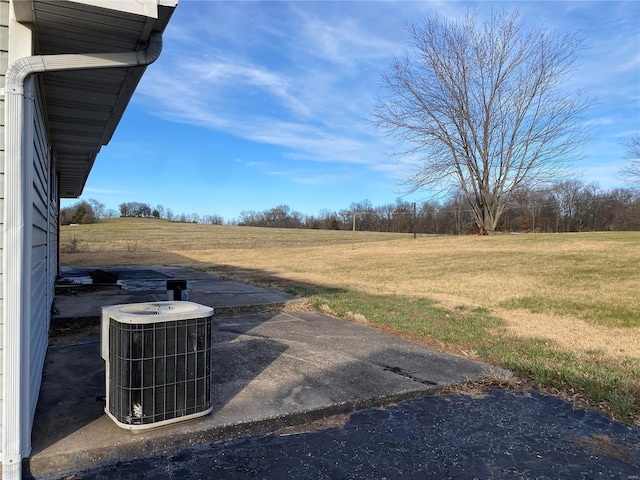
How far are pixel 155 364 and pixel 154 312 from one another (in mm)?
350

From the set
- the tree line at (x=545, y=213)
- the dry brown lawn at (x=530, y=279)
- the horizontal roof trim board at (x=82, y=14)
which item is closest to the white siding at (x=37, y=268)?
the horizontal roof trim board at (x=82, y=14)

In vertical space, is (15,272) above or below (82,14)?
below

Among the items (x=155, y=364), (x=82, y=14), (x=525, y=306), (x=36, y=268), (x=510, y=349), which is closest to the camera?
(x=82, y=14)

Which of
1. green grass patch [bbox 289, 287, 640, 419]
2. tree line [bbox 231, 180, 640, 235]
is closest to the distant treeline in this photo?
tree line [bbox 231, 180, 640, 235]

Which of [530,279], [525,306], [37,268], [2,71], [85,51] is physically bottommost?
[525,306]

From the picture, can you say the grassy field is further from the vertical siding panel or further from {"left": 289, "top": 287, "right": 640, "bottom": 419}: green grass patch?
the vertical siding panel

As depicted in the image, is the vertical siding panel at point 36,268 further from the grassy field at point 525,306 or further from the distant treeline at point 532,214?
the distant treeline at point 532,214

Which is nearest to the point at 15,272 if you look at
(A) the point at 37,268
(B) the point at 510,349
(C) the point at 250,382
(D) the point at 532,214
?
(A) the point at 37,268

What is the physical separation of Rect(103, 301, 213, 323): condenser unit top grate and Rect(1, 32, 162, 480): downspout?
524 mm

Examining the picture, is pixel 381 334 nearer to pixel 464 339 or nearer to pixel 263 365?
pixel 464 339

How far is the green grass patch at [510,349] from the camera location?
12.5 ft

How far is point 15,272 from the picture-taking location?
2393 mm

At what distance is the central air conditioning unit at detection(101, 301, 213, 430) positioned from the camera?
8.86 ft

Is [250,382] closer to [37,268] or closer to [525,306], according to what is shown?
[37,268]
